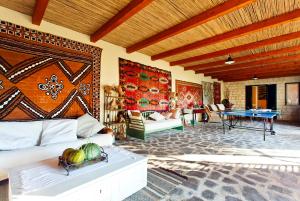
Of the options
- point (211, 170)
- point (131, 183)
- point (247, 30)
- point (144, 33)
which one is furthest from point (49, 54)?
point (247, 30)

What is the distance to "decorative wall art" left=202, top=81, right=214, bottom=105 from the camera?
927 centimetres

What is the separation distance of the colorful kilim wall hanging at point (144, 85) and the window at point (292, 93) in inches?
290

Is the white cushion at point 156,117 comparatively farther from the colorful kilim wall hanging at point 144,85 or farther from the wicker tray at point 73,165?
the wicker tray at point 73,165

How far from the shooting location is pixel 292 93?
30.3 ft

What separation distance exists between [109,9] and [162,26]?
123 centimetres

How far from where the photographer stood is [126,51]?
5.16 metres

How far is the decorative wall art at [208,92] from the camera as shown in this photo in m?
9.27

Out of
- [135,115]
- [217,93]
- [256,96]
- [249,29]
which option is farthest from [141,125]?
[256,96]

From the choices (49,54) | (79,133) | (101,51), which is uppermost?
(101,51)

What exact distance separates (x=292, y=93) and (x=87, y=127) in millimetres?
10974

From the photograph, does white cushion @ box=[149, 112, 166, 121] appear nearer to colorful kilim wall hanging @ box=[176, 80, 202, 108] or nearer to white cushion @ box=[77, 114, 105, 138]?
colorful kilim wall hanging @ box=[176, 80, 202, 108]

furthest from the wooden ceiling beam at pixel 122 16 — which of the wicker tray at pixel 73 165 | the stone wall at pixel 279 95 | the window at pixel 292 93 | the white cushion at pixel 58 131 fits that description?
the window at pixel 292 93

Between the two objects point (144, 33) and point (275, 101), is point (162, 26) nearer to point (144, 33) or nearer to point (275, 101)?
point (144, 33)

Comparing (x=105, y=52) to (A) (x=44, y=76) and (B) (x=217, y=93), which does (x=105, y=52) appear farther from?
(B) (x=217, y=93)
